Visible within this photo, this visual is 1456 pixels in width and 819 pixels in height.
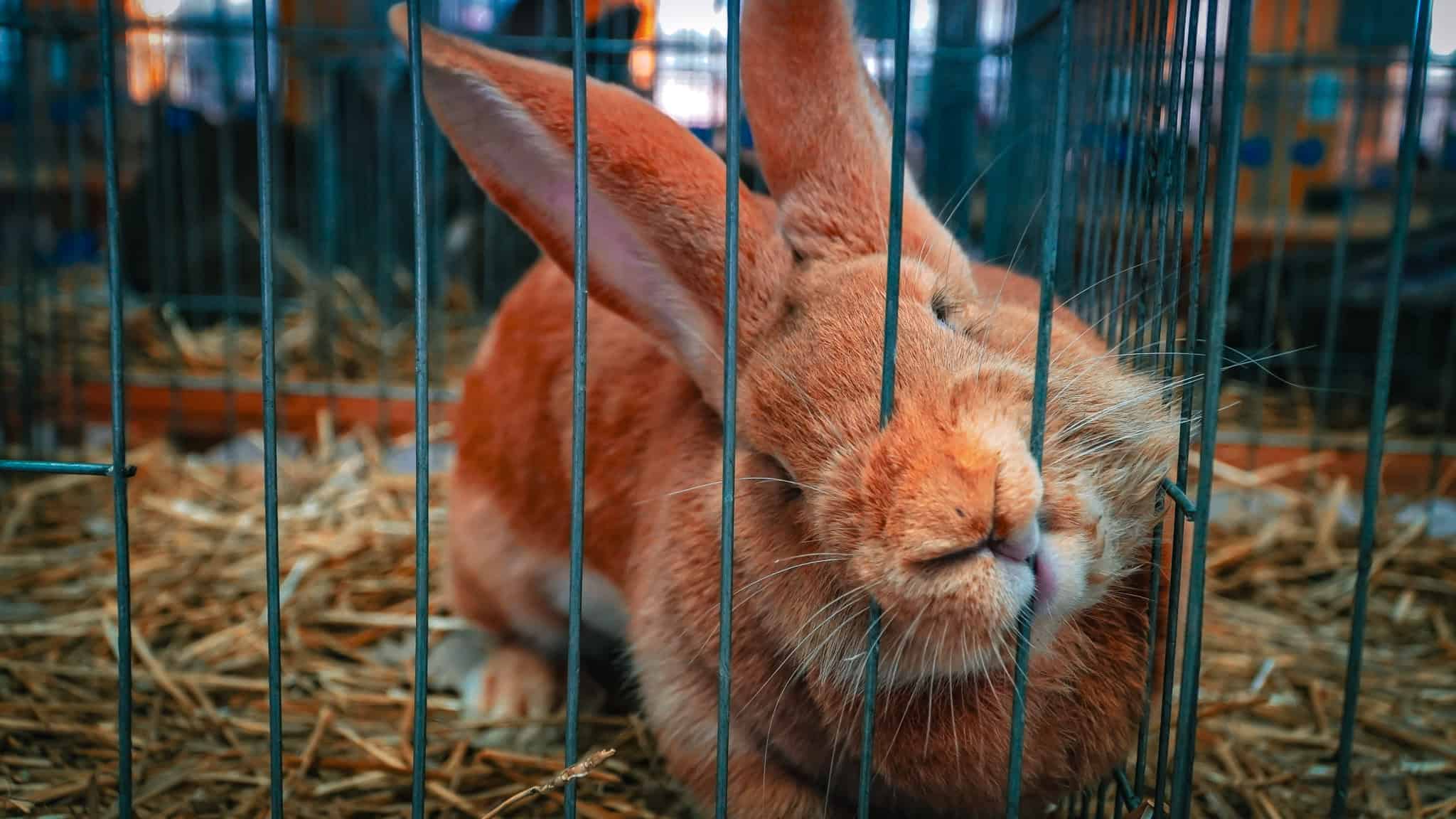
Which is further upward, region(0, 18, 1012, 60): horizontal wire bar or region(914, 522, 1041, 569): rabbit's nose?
region(0, 18, 1012, 60): horizontal wire bar

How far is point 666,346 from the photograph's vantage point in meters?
1.36

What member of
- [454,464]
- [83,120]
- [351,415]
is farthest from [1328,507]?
[83,120]

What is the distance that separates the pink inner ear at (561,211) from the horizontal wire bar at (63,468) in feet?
1.70

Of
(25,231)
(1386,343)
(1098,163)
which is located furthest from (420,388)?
(25,231)

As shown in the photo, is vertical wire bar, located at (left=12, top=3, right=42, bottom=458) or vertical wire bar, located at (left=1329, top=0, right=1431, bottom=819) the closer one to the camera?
vertical wire bar, located at (left=1329, top=0, right=1431, bottom=819)

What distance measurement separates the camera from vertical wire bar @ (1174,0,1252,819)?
840 millimetres

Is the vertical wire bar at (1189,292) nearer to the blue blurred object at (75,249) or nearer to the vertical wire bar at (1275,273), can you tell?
the vertical wire bar at (1275,273)

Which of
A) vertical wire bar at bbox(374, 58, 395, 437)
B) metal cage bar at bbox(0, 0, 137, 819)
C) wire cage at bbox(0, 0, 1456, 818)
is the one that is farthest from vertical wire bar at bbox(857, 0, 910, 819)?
vertical wire bar at bbox(374, 58, 395, 437)

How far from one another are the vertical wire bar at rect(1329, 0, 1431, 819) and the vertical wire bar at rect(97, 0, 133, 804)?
1235mm

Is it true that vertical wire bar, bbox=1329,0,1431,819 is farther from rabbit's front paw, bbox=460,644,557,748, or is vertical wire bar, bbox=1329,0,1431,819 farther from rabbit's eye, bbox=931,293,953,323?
rabbit's front paw, bbox=460,644,557,748

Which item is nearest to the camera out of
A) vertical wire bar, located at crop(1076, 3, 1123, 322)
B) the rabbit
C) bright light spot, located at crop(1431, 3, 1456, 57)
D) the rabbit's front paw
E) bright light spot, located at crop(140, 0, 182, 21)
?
the rabbit

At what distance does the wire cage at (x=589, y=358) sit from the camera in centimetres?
104

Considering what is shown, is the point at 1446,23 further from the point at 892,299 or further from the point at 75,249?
the point at 75,249

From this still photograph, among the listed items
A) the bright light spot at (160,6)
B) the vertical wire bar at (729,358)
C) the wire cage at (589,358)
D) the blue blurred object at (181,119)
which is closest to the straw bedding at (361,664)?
the wire cage at (589,358)
